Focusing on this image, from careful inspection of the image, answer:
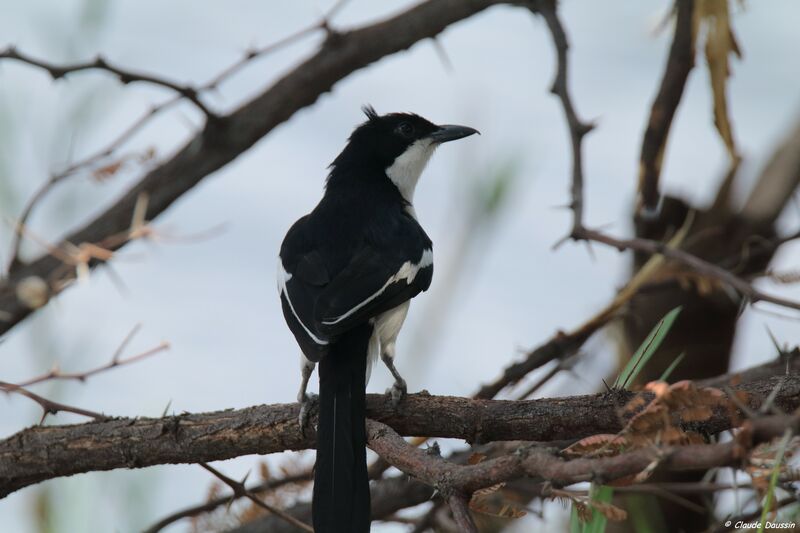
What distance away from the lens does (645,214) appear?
505 cm

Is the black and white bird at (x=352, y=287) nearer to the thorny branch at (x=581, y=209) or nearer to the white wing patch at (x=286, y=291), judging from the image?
the white wing patch at (x=286, y=291)

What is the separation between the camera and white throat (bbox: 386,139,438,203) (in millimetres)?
4617

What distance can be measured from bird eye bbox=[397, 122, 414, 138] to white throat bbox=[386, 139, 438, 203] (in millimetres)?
53

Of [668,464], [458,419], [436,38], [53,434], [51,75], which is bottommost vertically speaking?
[668,464]

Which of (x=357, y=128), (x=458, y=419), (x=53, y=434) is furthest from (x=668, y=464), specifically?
(x=357, y=128)

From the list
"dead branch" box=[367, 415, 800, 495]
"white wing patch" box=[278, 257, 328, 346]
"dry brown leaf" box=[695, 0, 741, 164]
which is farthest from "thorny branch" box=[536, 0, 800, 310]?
"dead branch" box=[367, 415, 800, 495]

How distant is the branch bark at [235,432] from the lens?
2.60 metres

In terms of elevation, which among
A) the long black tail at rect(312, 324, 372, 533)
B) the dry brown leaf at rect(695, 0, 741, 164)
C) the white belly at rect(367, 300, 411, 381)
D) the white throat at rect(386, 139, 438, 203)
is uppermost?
the white throat at rect(386, 139, 438, 203)

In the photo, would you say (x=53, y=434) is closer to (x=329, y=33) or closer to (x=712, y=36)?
(x=329, y=33)

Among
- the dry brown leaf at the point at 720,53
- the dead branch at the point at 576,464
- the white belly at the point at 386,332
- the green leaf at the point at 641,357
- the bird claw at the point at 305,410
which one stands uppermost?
the dry brown leaf at the point at 720,53

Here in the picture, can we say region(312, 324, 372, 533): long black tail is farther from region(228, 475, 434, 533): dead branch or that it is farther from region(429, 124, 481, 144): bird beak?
region(429, 124, 481, 144): bird beak

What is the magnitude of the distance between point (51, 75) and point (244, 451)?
4.97ft

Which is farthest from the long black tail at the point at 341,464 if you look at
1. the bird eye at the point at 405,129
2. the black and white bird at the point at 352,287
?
the bird eye at the point at 405,129

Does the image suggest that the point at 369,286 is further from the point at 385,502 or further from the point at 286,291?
the point at 385,502
